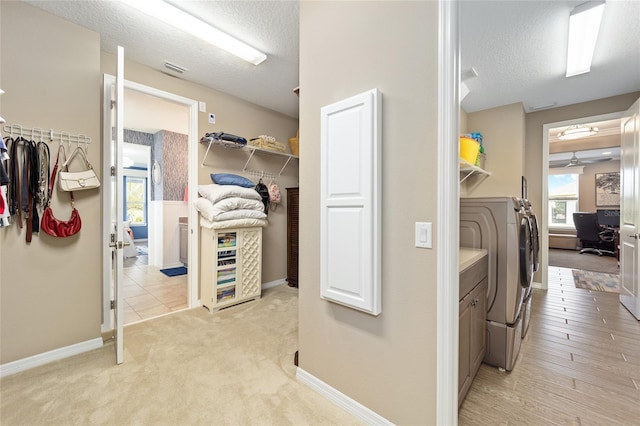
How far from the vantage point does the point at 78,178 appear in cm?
216

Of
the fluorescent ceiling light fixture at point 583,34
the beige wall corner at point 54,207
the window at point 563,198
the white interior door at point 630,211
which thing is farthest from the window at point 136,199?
the window at point 563,198

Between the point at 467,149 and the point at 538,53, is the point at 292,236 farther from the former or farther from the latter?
Answer: the point at 538,53

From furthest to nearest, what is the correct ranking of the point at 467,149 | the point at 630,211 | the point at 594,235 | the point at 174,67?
1. the point at 594,235
2. the point at 630,211
3. the point at 467,149
4. the point at 174,67

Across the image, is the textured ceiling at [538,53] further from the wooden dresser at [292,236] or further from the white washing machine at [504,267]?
the wooden dresser at [292,236]

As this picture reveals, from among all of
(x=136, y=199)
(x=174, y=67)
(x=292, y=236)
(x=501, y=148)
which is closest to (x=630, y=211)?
(x=501, y=148)

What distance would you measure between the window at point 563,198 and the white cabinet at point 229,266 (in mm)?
9443

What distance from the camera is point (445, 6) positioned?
1.19 metres

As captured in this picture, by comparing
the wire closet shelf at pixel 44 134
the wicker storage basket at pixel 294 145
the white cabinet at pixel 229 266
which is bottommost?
the white cabinet at pixel 229 266

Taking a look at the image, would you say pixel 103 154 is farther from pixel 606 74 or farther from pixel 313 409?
pixel 606 74

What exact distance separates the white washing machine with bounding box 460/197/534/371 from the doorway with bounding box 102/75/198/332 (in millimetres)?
2999

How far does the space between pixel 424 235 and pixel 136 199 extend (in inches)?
389

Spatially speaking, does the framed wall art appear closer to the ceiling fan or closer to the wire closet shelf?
the ceiling fan

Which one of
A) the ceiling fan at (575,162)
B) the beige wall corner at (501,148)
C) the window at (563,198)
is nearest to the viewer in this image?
the beige wall corner at (501,148)

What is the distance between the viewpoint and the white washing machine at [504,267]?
76.7 inches
